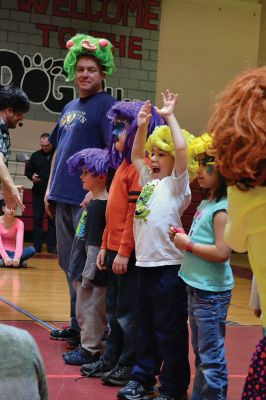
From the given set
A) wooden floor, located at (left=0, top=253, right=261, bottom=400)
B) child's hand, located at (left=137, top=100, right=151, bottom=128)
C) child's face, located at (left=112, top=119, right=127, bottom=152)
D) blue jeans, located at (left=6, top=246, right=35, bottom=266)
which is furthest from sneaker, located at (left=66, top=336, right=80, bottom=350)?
blue jeans, located at (left=6, top=246, right=35, bottom=266)

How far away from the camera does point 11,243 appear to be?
887 centimetres

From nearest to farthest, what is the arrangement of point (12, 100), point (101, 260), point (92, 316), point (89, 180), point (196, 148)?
point (196, 148) < point (101, 260) < point (92, 316) < point (89, 180) < point (12, 100)

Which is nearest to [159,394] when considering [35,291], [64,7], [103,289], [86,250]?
A: [103,289]

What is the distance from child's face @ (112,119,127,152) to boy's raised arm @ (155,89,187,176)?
0.57 m

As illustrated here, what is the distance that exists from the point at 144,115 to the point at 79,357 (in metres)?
1.37

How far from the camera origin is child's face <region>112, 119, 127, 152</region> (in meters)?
3.50

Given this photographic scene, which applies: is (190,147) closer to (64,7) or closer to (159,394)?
(159,394)

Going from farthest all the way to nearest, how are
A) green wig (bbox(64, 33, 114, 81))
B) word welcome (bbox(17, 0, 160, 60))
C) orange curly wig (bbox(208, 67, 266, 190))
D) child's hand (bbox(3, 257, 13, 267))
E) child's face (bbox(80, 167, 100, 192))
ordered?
word welcome (bbox(17, 0, 160, 60)), child's hand (bbox(3, 257, 13, 267)), green wig (bbox(64, 33, 114, 81)), child's face (bbox(80, 167, 100, 192)), orange curly wig (bbox(208, 67, 266, 190))

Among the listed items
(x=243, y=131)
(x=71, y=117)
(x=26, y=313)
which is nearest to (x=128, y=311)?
(x=71, y=117)

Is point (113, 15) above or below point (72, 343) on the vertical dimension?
above

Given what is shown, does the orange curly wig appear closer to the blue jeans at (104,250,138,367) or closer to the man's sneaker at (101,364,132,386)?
the blue jeans at (104,250,138,367)

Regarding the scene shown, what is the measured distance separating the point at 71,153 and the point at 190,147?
123 cm

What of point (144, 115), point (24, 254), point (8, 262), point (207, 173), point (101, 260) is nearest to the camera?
point (207, 173)

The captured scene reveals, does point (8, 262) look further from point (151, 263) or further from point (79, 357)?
point (151, 263)
